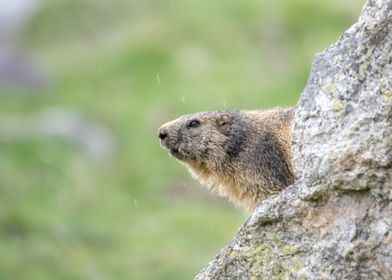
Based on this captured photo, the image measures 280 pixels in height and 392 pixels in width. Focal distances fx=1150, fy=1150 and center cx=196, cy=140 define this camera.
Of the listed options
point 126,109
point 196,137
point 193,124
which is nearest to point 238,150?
point 196,137

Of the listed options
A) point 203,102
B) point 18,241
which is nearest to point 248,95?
point 203,102

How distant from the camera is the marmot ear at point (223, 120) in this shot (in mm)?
9008

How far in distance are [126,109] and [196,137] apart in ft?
46.9

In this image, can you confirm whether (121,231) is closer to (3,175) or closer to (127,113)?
(3,175)

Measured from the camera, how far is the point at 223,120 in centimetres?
904

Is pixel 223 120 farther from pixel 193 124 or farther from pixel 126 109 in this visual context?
pixel 126 109

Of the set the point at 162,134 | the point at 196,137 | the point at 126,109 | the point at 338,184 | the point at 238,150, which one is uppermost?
the point at 126,109

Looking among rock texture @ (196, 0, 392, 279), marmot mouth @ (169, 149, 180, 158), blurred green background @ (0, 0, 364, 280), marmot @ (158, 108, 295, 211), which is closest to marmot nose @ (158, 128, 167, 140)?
marmot @ (158, 108, 295, 211)

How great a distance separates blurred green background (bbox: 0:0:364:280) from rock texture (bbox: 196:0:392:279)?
928 centimetres

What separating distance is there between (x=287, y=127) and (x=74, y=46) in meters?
19.4

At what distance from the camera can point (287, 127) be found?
8203 mm

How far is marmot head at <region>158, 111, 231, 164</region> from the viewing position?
885 centimetres

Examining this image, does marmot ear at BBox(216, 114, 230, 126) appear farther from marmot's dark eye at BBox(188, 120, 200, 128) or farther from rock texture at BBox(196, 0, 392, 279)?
rock texture at BBox(196, 0, 392, 279)

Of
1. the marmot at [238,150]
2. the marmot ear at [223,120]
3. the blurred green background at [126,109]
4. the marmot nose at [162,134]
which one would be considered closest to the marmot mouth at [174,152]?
the marmot at [238,150]
